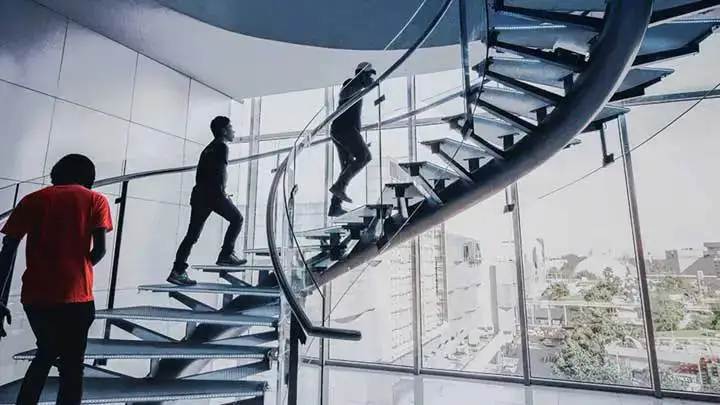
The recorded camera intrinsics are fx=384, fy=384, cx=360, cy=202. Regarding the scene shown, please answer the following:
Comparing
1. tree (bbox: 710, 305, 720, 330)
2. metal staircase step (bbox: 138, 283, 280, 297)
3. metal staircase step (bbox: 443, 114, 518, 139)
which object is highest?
metal staircase step (bbox: 443, 114, 518, 139)

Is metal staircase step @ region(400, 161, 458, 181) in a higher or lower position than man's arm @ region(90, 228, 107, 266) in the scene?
higher

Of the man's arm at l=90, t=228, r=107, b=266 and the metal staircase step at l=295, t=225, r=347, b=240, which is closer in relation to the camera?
the man's arm at l=90, t=228, r=107, b=266

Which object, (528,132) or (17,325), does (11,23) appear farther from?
(528,132)

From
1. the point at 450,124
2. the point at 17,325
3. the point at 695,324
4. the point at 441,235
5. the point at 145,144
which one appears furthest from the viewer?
the point at 441,235

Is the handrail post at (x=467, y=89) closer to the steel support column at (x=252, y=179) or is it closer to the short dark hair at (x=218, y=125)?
the short dark hair at (x=218, y=125)

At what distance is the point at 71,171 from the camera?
1806mm

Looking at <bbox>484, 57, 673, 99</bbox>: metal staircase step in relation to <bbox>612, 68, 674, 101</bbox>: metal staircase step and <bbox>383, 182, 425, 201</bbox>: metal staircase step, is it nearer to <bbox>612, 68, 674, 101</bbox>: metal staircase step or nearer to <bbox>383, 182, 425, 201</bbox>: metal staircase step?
<bbox>612, 68, 674, 101</bbox>: metal staircase step

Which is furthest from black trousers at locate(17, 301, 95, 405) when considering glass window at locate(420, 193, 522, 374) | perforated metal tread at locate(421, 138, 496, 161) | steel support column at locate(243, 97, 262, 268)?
glass window at locate(420, 193, 522, 374)

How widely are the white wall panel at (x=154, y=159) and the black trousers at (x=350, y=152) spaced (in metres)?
2.32

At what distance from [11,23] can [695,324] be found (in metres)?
6.77

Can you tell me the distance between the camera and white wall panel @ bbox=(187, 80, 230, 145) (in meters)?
4.85

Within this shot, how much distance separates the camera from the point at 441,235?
188 inches

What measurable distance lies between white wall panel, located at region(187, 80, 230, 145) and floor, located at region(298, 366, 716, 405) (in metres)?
3.42

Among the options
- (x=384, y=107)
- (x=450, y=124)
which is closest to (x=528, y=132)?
(x=450, y=124)
